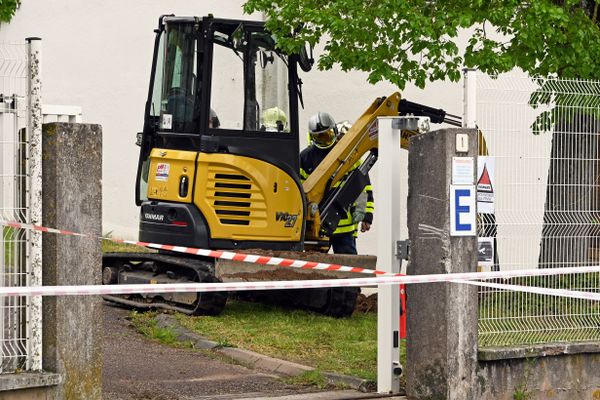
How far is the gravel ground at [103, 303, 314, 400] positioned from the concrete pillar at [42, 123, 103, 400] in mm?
1144

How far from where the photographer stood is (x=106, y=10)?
19844mm

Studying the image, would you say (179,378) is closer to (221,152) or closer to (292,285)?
(292,285)

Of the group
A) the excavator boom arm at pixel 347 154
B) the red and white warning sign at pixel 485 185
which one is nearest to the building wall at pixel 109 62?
the excavator boom arm at pixel 347 154

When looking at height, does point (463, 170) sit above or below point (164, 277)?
above

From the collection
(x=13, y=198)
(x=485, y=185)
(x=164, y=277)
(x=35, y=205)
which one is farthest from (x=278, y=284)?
(x=164, y=277)

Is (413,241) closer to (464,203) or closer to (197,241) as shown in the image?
(464,203)

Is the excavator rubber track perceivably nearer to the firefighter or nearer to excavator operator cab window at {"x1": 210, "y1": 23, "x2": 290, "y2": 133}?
excavator operator cab window at {"x1": 210, "y1": 23, "x2": 290, "y2": 133}

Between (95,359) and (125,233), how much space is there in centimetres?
1162

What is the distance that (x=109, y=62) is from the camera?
19828 millimetres

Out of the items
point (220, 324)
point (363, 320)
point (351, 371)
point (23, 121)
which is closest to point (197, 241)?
point (220, 324)

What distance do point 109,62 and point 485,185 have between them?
11.5 m

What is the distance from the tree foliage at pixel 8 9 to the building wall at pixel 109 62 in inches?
14.8

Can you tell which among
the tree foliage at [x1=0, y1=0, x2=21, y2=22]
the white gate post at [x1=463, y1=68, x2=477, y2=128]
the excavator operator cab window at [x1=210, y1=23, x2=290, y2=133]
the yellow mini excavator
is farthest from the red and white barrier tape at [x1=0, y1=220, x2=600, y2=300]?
the tree foliage at [x1=0, y1=0, x2=21, y2=22]

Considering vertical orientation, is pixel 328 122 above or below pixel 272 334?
above
